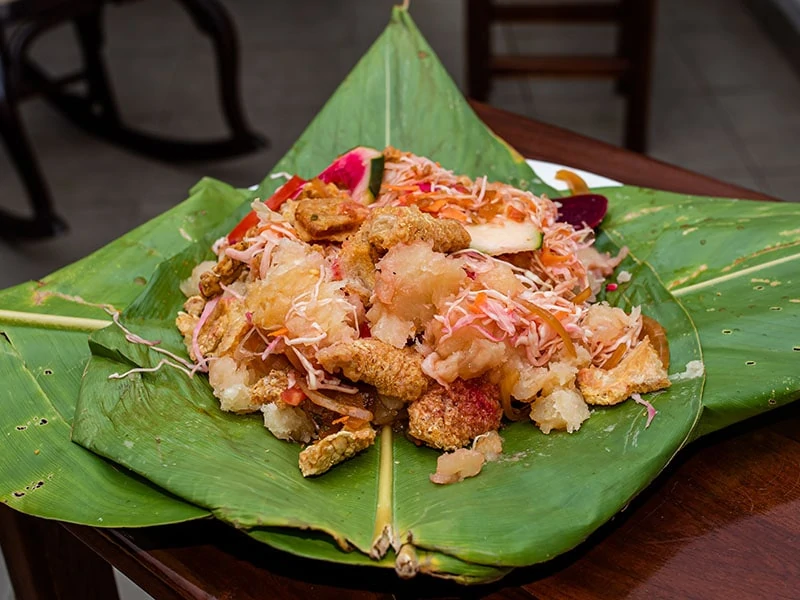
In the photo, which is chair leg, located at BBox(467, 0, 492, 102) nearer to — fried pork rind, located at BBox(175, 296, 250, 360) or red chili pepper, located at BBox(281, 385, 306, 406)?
fried pork rind, located at BBox(175, 296, 250, 360)

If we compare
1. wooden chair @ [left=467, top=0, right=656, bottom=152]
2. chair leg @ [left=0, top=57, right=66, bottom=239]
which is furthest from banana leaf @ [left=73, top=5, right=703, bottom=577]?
wooden chair @ [left=467, top=0, right=656, bottom=152]

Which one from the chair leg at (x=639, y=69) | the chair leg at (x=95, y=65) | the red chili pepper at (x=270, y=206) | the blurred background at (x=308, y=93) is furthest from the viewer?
the chair leg at (x=95, y=65)

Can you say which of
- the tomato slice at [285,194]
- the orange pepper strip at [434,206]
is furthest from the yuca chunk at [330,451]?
the tomato slice at [285,194]

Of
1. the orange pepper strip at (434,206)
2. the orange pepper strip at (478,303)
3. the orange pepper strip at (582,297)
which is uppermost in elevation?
the orange pepper strip at (434,206)

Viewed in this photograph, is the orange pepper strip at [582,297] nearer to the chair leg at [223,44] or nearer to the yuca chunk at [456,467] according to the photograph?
the yuca chunk at [456,467]

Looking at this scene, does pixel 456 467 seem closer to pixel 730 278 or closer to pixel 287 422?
pixel 287 422

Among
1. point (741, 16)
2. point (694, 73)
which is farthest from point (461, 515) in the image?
point (741, 16)
